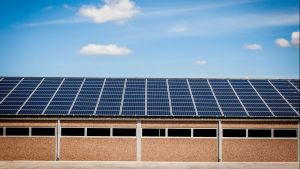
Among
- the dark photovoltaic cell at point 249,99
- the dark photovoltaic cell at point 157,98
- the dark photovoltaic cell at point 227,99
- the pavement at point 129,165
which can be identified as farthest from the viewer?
the dark photovoltaic cell at point 249,99

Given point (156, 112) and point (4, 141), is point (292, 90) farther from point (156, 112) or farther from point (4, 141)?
point (4, 141)

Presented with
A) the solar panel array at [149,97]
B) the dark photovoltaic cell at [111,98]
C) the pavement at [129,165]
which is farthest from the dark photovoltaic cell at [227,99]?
the dark photovoltaic cell at [111,98]

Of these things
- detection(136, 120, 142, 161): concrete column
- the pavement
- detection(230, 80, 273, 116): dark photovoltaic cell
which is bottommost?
the pavement

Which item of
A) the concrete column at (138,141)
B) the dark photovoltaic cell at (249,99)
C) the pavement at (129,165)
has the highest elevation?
the dark photovoltaic cell at (249,99)

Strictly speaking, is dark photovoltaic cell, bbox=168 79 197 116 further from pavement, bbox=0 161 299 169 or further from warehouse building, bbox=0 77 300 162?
pavement, bbox=0 161 299 169

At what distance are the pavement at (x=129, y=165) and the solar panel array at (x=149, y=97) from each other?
148 inches

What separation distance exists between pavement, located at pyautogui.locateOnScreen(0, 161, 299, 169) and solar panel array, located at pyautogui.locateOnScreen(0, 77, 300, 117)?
148 inches

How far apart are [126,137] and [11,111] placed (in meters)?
9.33

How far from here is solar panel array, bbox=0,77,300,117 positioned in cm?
3089

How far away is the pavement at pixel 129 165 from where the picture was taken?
2697 cm

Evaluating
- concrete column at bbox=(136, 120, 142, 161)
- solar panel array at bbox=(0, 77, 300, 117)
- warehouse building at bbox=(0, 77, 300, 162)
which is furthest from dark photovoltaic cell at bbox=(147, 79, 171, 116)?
concrete column at bbox=(136, 120, 142, 161)

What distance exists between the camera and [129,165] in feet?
91.8

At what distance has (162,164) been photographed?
28.7m

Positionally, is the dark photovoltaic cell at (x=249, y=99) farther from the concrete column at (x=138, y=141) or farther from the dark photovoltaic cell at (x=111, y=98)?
the dark photovoltaic cell at (x=111, y=98)
